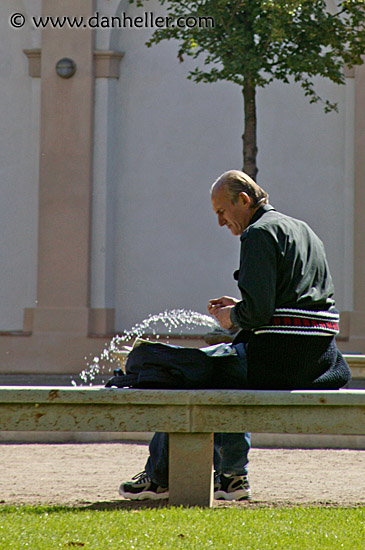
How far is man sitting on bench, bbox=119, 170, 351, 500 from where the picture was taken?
12.5 feet

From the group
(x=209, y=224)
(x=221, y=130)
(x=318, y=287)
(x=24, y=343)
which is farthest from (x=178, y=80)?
(x=318, y=287)

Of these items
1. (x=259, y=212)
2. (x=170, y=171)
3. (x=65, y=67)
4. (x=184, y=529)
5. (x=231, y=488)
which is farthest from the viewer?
(x=170, y=171)

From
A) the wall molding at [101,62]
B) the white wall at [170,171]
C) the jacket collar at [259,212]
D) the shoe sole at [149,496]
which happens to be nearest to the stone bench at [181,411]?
the shoe sole at [149,496]

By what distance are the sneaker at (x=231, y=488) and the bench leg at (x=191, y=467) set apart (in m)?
0.37

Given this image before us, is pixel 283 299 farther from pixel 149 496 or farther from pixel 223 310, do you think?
pixel 149 496

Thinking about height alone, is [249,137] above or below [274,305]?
above

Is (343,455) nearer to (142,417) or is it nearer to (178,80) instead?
(142,417)

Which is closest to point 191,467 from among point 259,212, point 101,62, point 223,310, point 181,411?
point 181,411

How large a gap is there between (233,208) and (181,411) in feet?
2.94

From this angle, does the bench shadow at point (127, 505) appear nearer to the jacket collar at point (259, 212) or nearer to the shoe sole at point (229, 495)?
the shoe sole at point (229, 495)

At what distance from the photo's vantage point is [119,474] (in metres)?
5.55

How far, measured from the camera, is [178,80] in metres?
13.2

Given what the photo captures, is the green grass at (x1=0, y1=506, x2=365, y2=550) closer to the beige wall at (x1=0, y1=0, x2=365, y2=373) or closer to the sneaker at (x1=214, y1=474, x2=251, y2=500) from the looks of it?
the sneaker at (x1=214, y1=474, x2=251, y2=500)

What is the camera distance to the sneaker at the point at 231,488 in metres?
4.34
